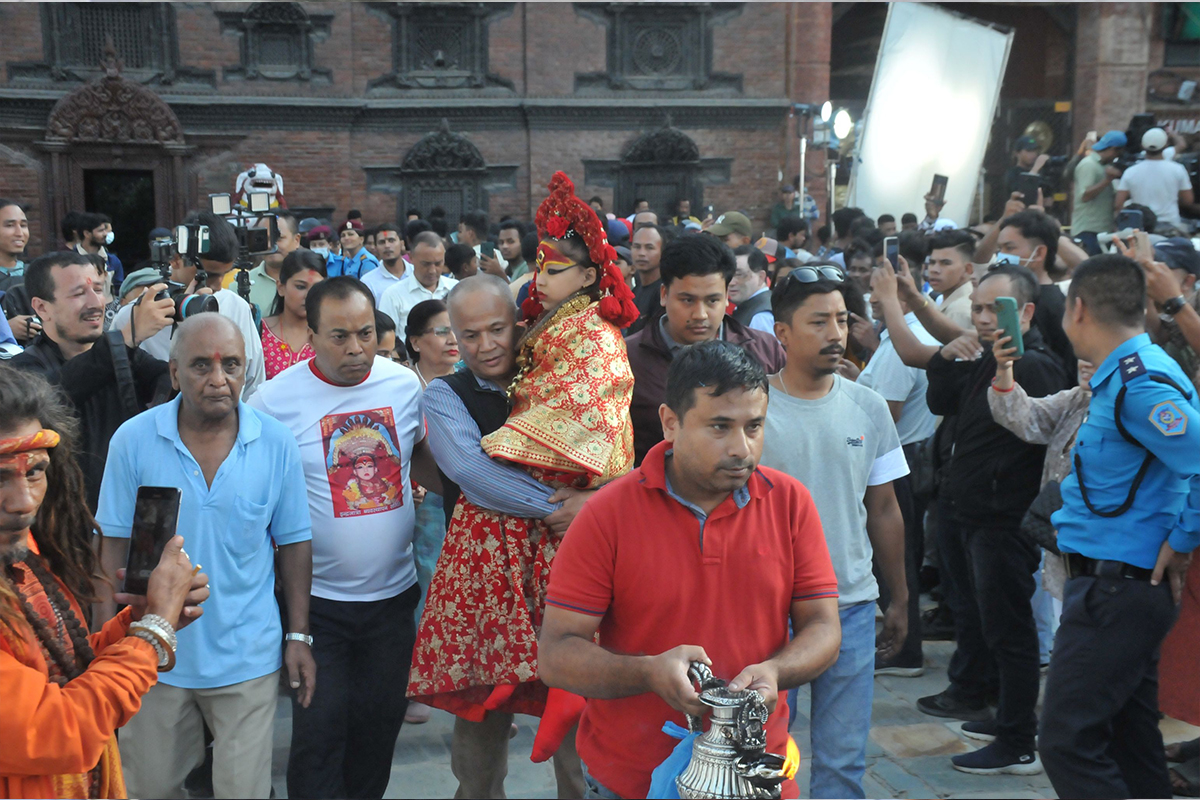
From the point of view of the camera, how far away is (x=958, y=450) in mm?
4762

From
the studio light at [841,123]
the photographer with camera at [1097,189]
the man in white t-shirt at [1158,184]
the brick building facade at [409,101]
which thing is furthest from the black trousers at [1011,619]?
the brick building facade at [409,101]

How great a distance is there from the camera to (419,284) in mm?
8234

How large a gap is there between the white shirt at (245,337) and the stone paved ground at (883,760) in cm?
163

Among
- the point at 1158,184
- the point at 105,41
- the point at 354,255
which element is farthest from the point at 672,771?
the point at 105,41

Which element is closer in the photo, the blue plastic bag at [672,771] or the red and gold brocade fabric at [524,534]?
the blue plastic bag at [672,771]

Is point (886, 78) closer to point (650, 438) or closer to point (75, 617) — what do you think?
point (650, 438)

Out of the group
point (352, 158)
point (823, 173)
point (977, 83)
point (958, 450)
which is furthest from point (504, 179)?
point (958, 450)

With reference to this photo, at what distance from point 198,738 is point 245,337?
1979mm

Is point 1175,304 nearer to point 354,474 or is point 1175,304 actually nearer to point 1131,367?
point 1131,367

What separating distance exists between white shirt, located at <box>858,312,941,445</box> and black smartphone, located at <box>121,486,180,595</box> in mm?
3854

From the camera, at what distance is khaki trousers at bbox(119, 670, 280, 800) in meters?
3.33

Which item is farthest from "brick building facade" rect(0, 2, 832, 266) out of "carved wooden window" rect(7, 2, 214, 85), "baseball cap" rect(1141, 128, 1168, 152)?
"baseball cap" rect(1141, 128, 1168, 152)

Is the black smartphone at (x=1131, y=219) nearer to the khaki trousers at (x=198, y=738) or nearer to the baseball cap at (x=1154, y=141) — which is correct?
the khaki trousers at (x=198, y=738)

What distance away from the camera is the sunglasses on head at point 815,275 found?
12.1 feet
